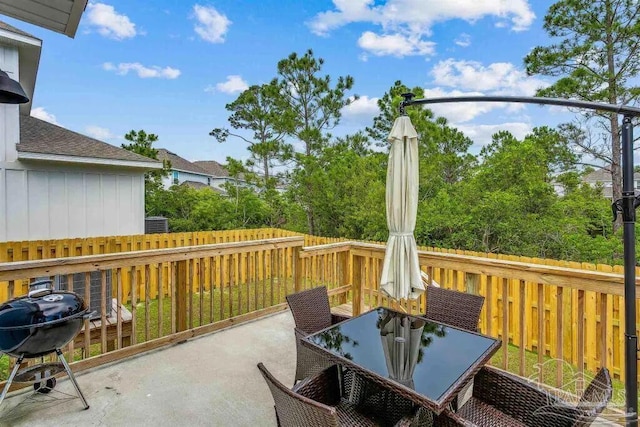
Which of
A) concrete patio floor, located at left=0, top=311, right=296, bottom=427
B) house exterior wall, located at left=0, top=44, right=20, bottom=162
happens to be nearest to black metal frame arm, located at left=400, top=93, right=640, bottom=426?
concrete patio floor, located at left=0, top=311, right=296, bottom=427

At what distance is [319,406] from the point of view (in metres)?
1.26

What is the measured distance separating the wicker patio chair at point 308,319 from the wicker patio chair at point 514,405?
99cm

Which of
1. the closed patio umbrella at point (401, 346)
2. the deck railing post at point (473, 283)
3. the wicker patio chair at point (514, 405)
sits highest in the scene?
the deck railing post at point (473, 283)

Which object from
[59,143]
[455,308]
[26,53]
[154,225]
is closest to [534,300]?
[455,308]

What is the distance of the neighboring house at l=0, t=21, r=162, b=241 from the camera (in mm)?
5943

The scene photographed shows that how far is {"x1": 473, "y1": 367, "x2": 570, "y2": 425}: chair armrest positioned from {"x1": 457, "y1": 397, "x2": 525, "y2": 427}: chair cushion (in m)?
0.04

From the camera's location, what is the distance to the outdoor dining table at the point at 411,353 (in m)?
1.66

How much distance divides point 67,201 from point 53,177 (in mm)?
517

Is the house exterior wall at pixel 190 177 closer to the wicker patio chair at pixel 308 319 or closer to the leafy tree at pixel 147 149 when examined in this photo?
the leafy tree at pixel 147 149

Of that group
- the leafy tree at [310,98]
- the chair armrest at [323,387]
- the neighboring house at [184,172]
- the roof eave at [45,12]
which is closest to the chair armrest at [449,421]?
the chair armrest at [323,387]

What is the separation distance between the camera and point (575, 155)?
29.8 ft

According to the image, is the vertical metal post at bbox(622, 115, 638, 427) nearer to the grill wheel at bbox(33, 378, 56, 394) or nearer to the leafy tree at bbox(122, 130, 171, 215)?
the grill wheel at bbox(33, 378, 56, 394)

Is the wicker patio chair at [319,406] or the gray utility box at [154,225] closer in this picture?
the wicker patio chair at [319,406]

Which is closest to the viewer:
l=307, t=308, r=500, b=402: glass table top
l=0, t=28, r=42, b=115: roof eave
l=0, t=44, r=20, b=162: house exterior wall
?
l=307, t=308, r=500, b=402: glass table top
